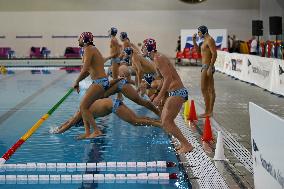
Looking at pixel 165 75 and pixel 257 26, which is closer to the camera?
pixel 165 75

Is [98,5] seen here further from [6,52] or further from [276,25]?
[276,25]

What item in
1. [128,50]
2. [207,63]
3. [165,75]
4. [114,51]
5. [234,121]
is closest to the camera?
[165,75]

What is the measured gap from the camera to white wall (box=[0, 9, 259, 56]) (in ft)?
115

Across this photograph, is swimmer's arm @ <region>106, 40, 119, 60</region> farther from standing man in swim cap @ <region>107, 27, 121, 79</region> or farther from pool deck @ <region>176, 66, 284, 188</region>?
pool deck @ <region>176, 66, 284, 188</region>

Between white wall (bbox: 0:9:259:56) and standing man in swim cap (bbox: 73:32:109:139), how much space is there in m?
26.0

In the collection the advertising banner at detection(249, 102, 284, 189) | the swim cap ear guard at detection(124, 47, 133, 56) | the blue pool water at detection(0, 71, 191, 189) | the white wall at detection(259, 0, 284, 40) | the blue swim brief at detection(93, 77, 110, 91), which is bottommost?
the blue pool water at detection(0, 71, 191, 189)

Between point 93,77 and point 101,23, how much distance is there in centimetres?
2627

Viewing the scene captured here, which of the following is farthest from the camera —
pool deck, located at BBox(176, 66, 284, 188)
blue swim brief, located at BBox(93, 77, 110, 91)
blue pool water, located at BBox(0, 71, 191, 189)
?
blue swim brief, located at BBox(93, 77, 110, 91)

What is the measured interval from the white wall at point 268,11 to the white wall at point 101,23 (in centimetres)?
47

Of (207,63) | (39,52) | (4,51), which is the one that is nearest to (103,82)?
(207,63)

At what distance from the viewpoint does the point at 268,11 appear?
34.9 metres

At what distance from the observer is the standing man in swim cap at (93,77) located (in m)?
8.97

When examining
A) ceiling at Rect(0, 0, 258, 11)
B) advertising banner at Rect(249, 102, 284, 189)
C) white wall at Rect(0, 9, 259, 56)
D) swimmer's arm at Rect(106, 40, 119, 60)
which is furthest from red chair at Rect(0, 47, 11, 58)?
advertising banner at Rect(249, 102, 284, 189)

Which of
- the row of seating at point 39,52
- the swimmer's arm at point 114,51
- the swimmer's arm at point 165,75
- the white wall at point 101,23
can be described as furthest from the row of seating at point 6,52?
the swimmer's arm at point 165,75
